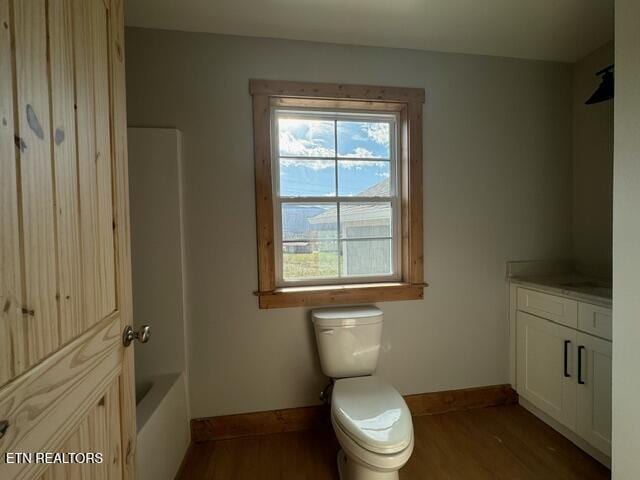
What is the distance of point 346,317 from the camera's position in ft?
5.22

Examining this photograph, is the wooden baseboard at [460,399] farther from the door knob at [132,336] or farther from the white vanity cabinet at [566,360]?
the door knob at [132,336]

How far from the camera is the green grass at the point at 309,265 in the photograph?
1812mm

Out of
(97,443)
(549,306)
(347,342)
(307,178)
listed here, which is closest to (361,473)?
(347,342)

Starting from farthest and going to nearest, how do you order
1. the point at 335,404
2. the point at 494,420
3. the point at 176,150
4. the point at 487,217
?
the point at 487,217 < the point at 494,420 < the point at 176,150 < the point at 335,404

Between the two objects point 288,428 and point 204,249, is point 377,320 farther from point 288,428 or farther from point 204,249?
point 204,249

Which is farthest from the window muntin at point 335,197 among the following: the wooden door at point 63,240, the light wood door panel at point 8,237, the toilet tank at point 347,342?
the light wood door panel at point 8,237

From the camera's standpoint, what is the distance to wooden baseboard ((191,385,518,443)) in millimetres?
1667

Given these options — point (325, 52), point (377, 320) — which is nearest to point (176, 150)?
point (325, 52)

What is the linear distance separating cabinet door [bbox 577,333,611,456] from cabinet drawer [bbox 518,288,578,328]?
10 centimetres

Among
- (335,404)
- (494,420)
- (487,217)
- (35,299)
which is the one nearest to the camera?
(35,299)

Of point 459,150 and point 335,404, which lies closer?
point 335,404

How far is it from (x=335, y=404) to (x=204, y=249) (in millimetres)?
1058

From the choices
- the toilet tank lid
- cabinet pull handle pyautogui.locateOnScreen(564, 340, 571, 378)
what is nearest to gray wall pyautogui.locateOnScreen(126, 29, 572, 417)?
the toilet tank lid

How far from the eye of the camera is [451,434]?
1.68 meters
